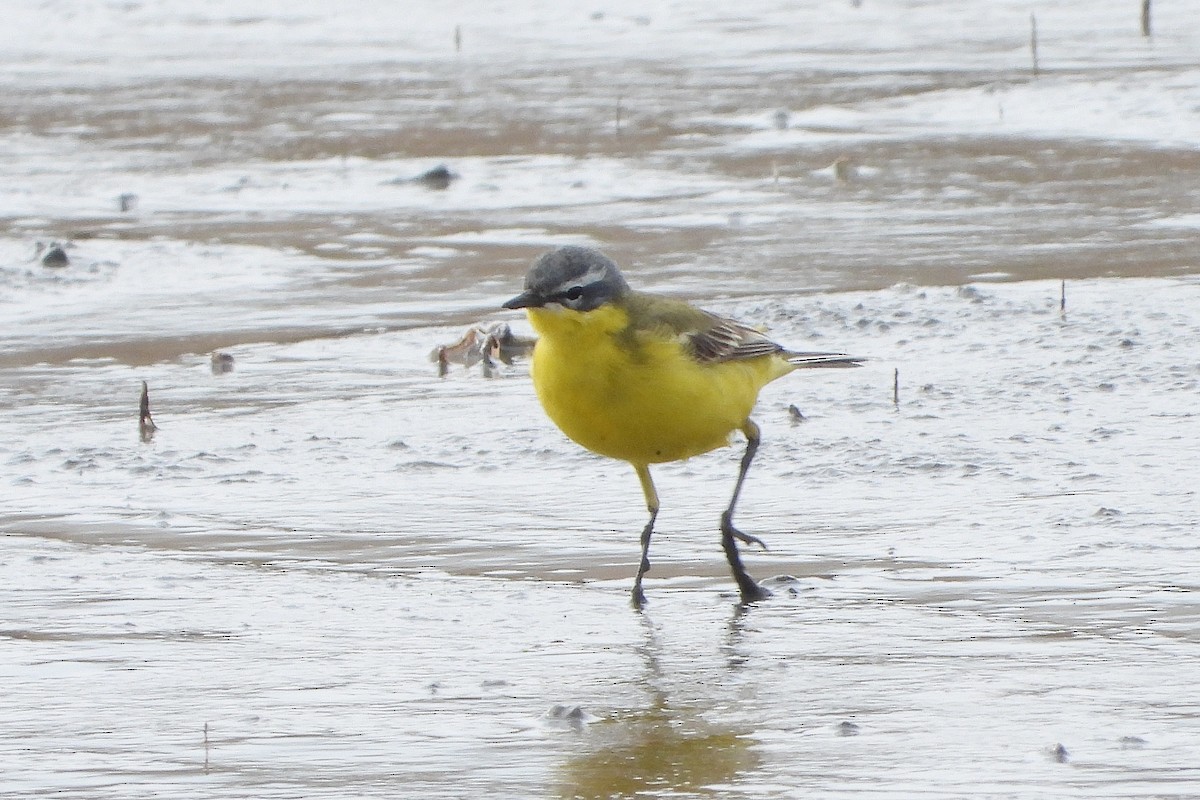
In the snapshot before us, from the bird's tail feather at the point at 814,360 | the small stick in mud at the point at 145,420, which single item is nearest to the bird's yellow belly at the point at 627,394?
the bird's tail feather at the point at 814,360

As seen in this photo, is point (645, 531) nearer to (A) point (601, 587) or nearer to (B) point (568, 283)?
(A) point (601, 587)

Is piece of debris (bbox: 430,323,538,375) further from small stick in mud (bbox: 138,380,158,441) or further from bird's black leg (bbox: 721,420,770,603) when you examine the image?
bird's black leg (bbox: 721,420,770,603)

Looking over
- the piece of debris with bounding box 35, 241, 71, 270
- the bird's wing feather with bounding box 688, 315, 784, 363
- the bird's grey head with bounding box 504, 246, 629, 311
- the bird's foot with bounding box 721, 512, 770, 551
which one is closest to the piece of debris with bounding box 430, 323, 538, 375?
the bird's wing feather with bounding box 688, 315, 784, 363

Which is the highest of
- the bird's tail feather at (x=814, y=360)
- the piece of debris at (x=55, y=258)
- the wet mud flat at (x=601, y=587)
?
the bird's tail feather at (x=814, y=360)

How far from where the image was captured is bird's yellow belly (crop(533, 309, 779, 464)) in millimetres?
5594

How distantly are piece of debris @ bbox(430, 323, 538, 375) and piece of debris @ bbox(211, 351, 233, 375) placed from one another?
678 millimetres

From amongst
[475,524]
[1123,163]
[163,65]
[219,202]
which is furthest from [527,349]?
[163,65]

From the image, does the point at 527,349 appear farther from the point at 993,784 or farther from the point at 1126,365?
the point at 993,784

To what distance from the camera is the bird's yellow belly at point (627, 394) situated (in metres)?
5.59

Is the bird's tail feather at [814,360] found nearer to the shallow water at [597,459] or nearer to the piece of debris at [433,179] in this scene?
the shallow water at [597,459]

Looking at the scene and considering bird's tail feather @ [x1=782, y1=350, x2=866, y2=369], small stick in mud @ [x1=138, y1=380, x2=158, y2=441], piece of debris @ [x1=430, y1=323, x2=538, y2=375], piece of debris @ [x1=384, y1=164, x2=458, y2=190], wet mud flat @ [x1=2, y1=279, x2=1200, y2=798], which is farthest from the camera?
piece of debris @ [x1=384, y1=164, x2=458, y2=190]

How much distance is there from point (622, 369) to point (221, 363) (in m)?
3.01

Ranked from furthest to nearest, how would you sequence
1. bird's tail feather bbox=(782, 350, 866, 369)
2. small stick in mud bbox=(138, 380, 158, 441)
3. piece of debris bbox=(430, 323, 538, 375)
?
piece of debris bbox=(430, 323, 538, 375) → small stick in mud bbox=(138, 380, 158, 441) → bird's tail feather bbox=(782, 350, 866, 369)

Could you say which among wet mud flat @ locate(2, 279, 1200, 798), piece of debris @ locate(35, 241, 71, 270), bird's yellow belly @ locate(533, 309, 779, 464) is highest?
bird's yellow belly @ locate(533, 309, 779, 464)
